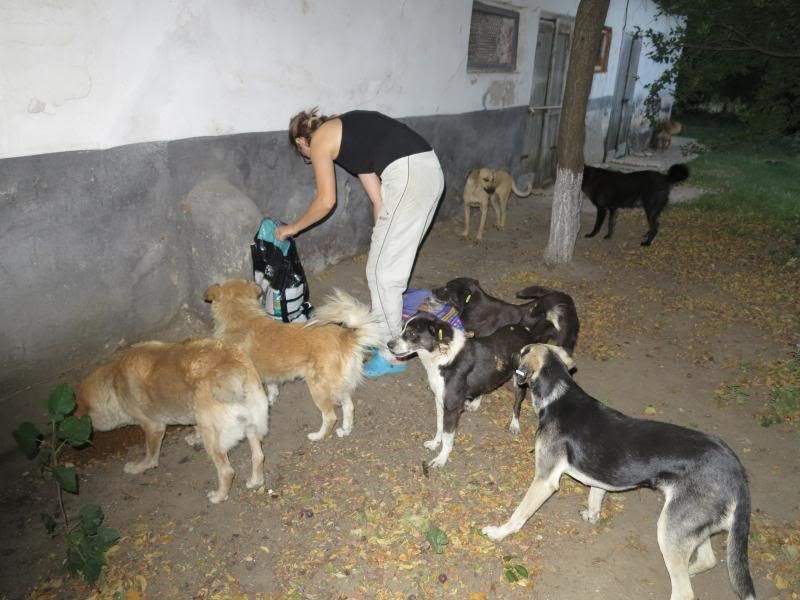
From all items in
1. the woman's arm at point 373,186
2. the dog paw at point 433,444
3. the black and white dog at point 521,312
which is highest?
the woman's arm at point 373,186

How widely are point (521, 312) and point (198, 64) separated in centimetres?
394

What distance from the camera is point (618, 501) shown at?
12.2ft

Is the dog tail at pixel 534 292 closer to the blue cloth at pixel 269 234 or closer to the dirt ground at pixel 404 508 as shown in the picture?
the dirt ground at pixel 404 508

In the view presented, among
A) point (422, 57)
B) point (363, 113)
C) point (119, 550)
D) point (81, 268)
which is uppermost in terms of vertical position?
point (422, 57)

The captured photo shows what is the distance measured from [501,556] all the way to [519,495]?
57cm

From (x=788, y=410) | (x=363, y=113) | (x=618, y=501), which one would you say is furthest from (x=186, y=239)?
(x=788, y=410)

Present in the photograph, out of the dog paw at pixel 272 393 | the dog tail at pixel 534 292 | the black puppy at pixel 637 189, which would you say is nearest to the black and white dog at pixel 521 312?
the dog tail at pixel 534 292

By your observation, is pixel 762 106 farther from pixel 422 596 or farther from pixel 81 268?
pixel 81 268

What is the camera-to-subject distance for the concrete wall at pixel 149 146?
12.7 ft

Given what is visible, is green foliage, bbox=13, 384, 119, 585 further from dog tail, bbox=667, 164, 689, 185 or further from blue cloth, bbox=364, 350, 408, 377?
dog tail, bbox=667, 164, 689, 185

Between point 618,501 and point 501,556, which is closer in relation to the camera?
point 501,556

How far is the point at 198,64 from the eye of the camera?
490 cm

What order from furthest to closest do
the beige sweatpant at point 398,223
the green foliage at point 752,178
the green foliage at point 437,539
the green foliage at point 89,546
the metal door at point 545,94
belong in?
1. the metal door at point 545,94
2. the green foliage at point 752,178
3. the beige sweatpant at point 398,223
4. the green foliage at point 437,539
5. the green foliage at point 89,546

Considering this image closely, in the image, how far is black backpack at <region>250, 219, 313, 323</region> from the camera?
494cm
